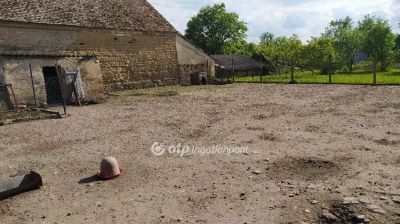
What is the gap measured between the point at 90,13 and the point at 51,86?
6.13m

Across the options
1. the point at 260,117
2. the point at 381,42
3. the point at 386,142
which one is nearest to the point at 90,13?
the point at 260,117

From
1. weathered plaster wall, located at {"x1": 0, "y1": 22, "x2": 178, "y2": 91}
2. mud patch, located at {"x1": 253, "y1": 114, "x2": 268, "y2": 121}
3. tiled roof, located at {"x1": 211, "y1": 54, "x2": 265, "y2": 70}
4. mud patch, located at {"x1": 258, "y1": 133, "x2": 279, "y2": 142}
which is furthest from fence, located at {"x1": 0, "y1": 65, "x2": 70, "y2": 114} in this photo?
tiled roof, located at {"x1": 211, "y1": 54, "x2": 265, "y2": 70}

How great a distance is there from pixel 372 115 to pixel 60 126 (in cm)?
992

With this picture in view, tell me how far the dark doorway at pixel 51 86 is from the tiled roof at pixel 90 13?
273 cm

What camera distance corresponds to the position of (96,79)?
66.2 feet

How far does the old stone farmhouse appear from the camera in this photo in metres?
17.1

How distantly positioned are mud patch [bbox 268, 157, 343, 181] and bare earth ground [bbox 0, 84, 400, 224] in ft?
0.06

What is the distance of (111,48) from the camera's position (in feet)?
73.0

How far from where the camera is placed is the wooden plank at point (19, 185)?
5.59 meters

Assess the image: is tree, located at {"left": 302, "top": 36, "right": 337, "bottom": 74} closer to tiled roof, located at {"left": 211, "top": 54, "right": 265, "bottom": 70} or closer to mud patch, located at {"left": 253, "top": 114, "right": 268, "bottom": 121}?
tiled roof, located at {"left": 211, "top": 54, "right": 265, "bottom": 70}

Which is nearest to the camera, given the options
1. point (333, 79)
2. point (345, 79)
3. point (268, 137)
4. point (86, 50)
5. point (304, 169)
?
point (304, 169)

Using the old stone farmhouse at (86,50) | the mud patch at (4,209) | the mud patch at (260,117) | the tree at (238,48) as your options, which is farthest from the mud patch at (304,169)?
the tree at (238,48)

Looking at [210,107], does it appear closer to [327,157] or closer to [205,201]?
[327,157]

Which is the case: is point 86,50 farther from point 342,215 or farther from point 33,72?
point 342,215
